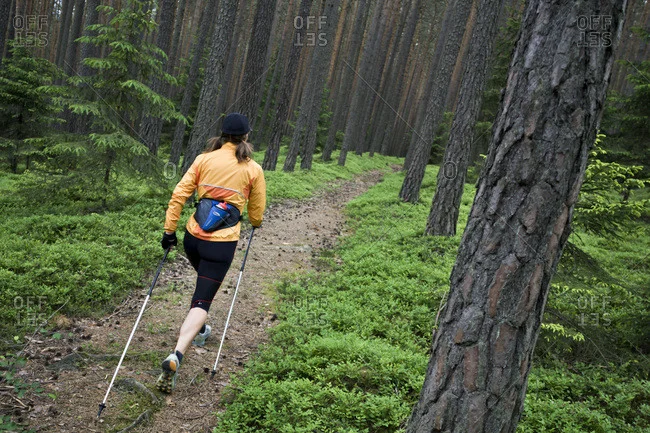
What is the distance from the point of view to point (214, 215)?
4441mm

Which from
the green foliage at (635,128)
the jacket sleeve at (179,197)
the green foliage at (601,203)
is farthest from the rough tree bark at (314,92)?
the jacket sleeve at (179,197)

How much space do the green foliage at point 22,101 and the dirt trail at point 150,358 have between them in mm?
8701

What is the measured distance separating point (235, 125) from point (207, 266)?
1524 millimetres

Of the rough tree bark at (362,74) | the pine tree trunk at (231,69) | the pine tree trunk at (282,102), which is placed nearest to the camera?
the pine tree trunk at (282,102)

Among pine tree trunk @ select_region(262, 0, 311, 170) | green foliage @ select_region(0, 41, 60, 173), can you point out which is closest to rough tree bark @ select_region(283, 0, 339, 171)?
pine tree trunk @ select_region(262, 0, 311, 170)

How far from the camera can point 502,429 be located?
2.50m

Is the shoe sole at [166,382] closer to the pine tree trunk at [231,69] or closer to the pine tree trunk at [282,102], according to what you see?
the pine tree trunk at [282,102]

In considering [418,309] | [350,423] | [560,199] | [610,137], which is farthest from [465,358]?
[610,137]

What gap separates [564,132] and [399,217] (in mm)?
10748

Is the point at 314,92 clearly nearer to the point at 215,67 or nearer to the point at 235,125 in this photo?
the point at 215,67

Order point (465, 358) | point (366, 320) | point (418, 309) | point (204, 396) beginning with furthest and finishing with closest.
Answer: point (418, 309) → point (366, 320) → point (204, 396) → point (465, 358)

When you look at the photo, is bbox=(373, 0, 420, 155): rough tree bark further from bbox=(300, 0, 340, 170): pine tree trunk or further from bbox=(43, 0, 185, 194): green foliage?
bbox=(43, 0, 185, 194): green foliage

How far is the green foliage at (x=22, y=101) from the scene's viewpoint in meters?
Answer: 12.4

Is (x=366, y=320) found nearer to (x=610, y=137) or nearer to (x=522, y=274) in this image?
(x=522, y=274)
